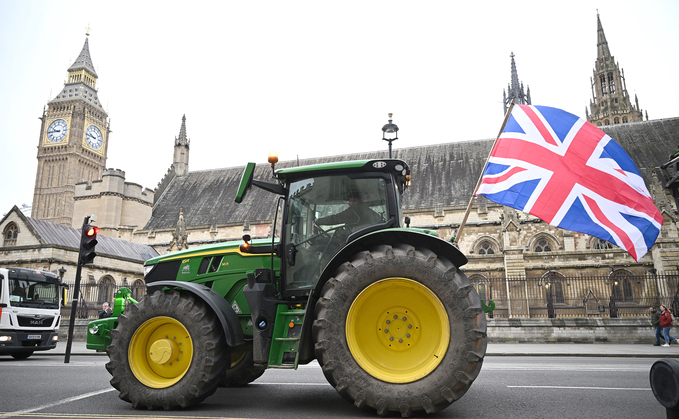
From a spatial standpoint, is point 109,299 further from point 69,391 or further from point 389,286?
point 389,286

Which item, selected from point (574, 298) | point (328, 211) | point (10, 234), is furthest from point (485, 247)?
point (10, 234)

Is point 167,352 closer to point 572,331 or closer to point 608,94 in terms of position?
point 572,331

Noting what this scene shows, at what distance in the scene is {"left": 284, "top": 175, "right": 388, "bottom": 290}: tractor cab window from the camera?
4078 mm

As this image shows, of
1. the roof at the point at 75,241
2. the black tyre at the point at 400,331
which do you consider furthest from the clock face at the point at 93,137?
the black tyre at the point at 400,331

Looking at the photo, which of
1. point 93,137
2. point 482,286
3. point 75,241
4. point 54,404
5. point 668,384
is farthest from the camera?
point 93,137

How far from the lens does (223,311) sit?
3.95 metres

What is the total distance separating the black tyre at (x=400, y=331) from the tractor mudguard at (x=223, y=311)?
33.3 inches

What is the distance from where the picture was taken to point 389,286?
357 centimetres

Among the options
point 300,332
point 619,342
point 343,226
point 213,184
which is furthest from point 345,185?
point 213,184

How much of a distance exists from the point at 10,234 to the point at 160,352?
2742cm

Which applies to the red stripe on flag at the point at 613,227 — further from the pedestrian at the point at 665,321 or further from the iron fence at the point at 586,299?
the iron fence at the point at 586,299

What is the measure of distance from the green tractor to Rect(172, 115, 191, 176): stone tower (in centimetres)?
4130

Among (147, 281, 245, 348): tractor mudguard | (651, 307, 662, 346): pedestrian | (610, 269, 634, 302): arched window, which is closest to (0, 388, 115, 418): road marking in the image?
(147, 281, 245, 348): tractor mudguard

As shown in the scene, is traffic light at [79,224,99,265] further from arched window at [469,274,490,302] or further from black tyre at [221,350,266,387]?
arched window at [469,274,490,302]
